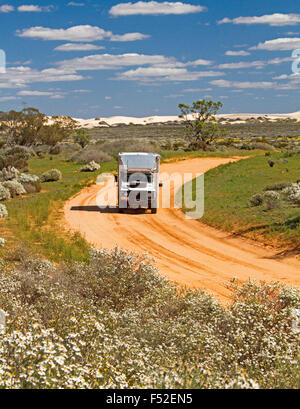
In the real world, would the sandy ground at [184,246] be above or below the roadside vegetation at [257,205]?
below

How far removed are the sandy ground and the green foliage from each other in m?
2.68

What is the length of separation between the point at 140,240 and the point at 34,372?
11.1m

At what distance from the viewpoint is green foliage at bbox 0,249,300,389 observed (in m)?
4.83

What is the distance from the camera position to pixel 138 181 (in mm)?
20281

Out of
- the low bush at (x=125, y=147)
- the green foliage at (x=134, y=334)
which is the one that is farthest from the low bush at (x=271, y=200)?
the low bush at (x=125, y=147)

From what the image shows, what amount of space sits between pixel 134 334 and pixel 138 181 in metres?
14.1

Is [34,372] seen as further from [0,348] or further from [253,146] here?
[253,146]

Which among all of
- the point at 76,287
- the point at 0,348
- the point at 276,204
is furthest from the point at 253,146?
the point at 0,348

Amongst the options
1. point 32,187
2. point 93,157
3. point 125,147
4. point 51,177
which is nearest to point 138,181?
point 32,187

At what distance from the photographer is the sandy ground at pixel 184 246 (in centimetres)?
1198

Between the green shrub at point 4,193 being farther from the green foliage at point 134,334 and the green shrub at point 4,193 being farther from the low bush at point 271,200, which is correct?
the green foliage at point 134,334

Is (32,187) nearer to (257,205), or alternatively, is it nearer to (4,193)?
(4,193)

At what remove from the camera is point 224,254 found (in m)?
14.2

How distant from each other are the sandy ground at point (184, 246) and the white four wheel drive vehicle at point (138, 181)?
0.61 metres
